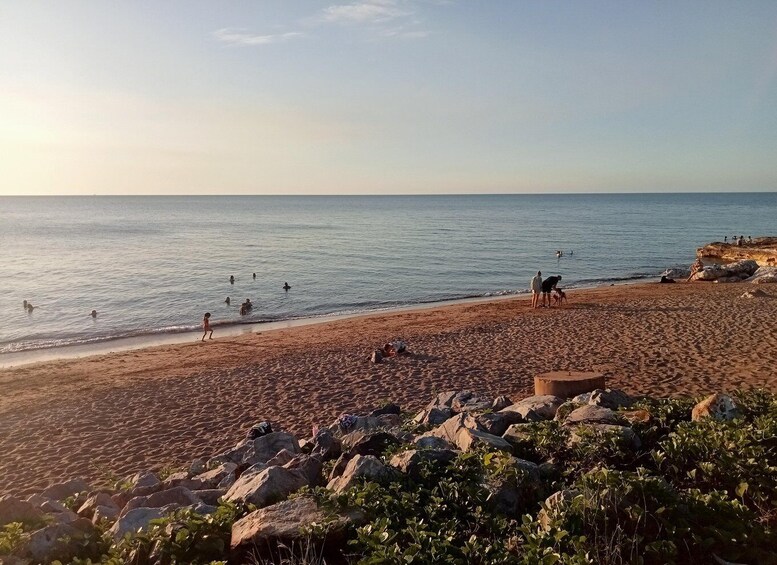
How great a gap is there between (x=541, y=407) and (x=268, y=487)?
4.46 m

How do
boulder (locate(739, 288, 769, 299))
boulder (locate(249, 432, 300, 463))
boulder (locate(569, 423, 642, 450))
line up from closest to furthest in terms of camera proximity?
boulder (locate(569, 423, 642, 450)), boulder (locate(249, 432, 300, 463)), boulder (locate(739, 288, 769, 299))

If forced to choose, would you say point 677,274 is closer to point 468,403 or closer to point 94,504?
point 468,403

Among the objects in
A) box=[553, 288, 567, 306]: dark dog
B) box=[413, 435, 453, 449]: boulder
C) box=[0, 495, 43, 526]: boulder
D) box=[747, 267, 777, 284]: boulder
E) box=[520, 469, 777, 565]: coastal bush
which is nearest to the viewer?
box=[520, 469, 777, 565]: coastal bush

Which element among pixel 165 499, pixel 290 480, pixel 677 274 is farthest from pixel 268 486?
pixel 677 274

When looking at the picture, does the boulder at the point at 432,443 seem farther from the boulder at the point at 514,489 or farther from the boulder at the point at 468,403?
the boulder at the point at 468,403

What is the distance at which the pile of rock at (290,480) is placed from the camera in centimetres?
453

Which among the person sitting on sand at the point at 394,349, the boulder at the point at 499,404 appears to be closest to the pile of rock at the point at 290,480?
the boulder at the point at 499,404

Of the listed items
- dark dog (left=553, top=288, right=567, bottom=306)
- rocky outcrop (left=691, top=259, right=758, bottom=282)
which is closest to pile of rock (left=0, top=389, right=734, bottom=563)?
dark dog (left=553, top=288, right=567, bottom=306)

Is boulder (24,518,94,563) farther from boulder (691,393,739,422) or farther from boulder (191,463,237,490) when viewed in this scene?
boulder (691,393,739,422)

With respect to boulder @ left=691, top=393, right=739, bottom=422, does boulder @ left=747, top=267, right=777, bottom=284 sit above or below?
below

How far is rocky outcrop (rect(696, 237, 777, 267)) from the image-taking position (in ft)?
112

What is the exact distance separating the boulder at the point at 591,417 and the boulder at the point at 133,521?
466cm

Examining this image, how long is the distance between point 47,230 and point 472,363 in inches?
3211

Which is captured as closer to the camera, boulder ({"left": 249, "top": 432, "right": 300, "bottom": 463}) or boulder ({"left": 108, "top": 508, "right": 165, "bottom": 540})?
boulder ({"left": 108, "top": 508, "right": 165, "bottom": 540})
